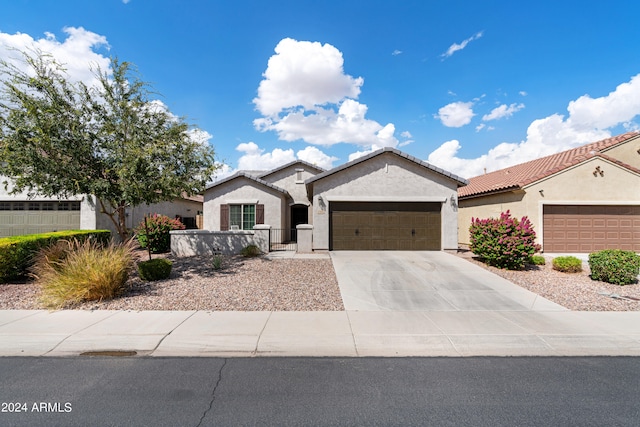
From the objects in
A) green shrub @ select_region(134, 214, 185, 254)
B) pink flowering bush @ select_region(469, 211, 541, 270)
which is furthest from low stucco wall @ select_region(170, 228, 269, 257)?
pink flowering bush @ select_region(469, 211, 541, 270)

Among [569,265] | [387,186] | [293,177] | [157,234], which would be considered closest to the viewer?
[569,265]

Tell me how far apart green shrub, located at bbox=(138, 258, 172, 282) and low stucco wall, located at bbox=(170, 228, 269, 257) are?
415 cm

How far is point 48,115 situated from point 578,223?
2072 centimetres

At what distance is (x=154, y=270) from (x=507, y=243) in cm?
1125

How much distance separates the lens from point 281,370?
12.8 feet

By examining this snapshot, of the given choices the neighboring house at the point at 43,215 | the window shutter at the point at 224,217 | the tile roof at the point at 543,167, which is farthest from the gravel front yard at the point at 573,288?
the neighboring house at the point at 43,215

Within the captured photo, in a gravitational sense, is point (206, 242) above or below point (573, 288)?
above

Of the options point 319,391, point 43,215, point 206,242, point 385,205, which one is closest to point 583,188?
point 385,205

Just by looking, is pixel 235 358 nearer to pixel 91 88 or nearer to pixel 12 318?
pixel 12 318

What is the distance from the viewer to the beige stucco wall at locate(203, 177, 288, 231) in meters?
17.1

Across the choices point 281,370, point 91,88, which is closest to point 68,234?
point 91,88

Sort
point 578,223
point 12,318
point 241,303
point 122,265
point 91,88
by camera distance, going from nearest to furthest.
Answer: point 12,318, point 241,303, point 122,265, point 91,88, point 578,223

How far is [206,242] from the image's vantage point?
507 inches

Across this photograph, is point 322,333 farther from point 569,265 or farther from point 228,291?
point 569,265
